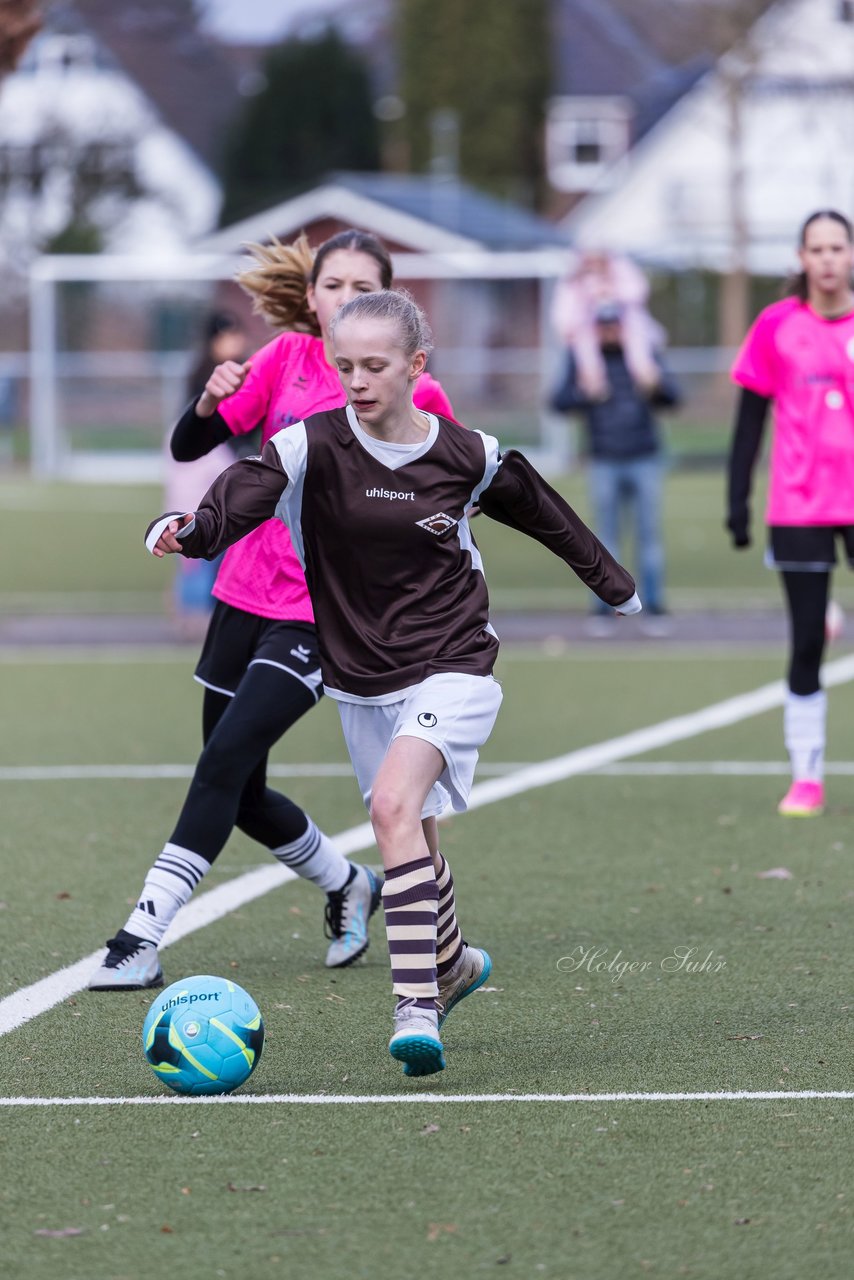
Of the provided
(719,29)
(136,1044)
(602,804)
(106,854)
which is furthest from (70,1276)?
(719,29)

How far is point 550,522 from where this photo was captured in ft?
17.6

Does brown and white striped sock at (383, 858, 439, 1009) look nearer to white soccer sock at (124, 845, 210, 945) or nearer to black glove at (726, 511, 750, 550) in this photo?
white soccer sock at (124, 845, 210, 945)

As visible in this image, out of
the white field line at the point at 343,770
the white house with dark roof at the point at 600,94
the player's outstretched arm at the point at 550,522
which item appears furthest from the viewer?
the white house with dark roof at the point at 600,94

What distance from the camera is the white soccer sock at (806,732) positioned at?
884cm

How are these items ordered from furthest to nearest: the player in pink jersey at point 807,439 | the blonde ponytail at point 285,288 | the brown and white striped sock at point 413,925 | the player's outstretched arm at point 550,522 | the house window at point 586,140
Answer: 1. the house window at point 586,140
2. the player in pink jersey at point 807,439
3. the blonde ponytail at point 285,288
4. the player's outstretched arm at point 550,522
5. the brown and white striped sock at point 413,925

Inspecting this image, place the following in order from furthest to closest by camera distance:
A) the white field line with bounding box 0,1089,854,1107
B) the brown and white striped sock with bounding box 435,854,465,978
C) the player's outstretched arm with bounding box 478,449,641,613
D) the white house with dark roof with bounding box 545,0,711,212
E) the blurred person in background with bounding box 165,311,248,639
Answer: the white house with dark roof with bounding box 545,0,711,212 < the blurred person in background with bounding box 165,311,248,639 < the brown and white striped sock with bounding box 435,854,465,978 < the player's outstretched arm with bounding box 478,449,641,613 < the white field line with bounding box 0,1089,854,1107

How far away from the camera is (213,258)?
41.5 meters

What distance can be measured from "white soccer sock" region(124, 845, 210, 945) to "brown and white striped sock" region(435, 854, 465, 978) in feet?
2.67

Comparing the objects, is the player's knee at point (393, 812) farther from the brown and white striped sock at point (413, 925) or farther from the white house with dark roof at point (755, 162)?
the white house with dark roof at point (755, 162)

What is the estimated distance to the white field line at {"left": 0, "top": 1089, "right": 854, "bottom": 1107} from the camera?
488 centimetres

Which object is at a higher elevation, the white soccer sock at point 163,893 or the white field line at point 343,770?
the white soccer sock at point 163,893

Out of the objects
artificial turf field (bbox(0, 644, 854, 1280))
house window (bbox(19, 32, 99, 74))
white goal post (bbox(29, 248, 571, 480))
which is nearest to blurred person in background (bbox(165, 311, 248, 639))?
artificial turf field (bbox(0, 644, 854, 1280))

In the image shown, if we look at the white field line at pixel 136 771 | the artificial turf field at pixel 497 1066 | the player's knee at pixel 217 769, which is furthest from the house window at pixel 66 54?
the player's knee at pixel 217 769

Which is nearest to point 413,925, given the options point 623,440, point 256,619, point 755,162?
point 256,619
